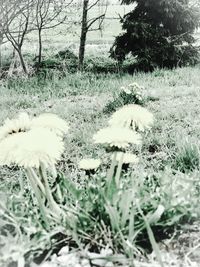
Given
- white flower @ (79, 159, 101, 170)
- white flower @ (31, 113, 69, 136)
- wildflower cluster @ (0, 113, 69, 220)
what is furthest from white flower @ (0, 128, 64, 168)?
white flower @ (79, 159, 101, 170)

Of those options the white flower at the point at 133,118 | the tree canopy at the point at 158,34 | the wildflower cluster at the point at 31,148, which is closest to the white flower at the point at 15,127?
the wildflower cluster at the point at 31,148

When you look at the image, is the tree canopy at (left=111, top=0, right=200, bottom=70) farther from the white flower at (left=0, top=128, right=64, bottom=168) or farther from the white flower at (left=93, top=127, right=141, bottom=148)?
the white flower at (left=0, top=128, right=64, bottom=168)

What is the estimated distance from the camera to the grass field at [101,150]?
5.03ft

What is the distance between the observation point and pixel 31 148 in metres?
1.55

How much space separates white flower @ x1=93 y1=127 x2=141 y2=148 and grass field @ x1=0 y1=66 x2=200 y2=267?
0.17 m

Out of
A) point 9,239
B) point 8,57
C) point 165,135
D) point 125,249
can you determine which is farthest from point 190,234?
point 8,57

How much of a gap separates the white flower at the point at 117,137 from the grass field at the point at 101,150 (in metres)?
0.17

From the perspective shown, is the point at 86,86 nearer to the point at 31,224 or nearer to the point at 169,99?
the point at 169,99

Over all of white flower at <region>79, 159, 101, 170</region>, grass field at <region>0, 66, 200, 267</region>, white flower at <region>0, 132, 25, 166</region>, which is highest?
white flower at <region>0, 132, 25, 166</region>

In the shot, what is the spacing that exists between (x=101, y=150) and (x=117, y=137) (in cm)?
250

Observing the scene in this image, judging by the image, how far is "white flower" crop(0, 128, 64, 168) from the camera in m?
1.54

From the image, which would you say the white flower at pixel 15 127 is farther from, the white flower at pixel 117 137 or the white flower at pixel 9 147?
the white flower at pixel 117 137

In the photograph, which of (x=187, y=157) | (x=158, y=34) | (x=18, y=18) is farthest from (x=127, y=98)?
(x=18, y=18)

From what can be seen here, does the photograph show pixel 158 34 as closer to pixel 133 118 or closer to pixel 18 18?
pixel 18 18
